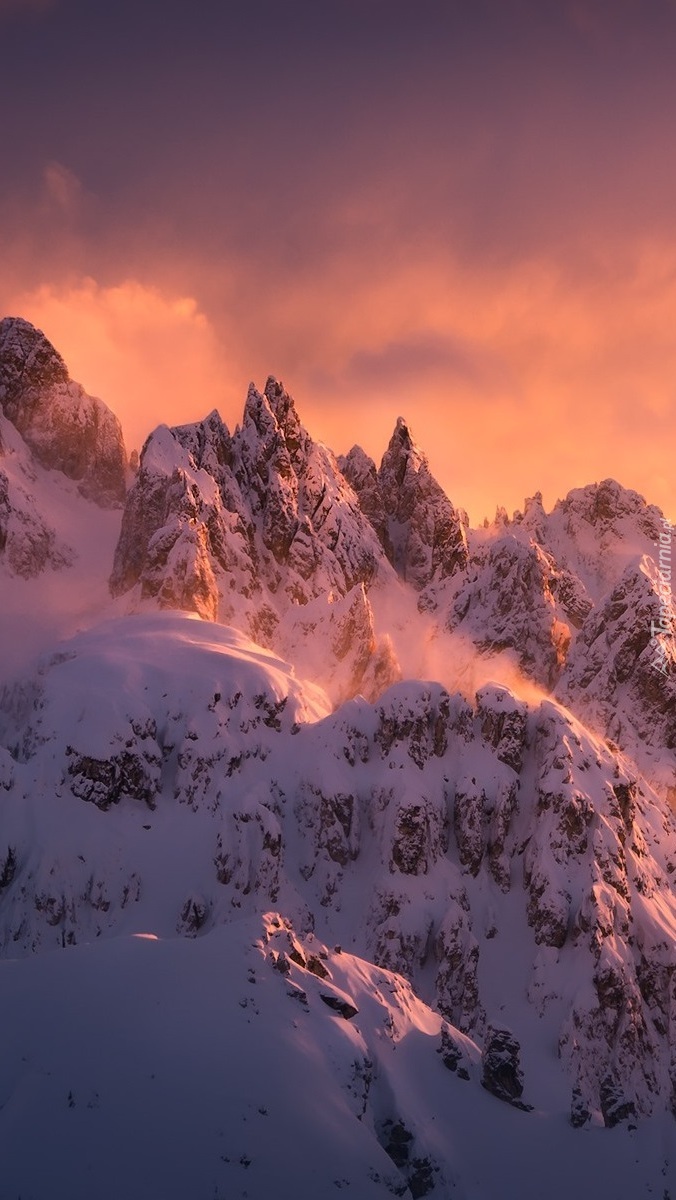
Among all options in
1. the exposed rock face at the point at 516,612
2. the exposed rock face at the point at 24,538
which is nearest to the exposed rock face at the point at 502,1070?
the exposed rock face at the point at 516,612

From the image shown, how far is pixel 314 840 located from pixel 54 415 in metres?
98.9

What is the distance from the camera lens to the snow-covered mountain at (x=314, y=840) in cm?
3114

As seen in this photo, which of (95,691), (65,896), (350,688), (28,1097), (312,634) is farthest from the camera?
(312,634)

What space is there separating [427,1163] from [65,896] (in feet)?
120

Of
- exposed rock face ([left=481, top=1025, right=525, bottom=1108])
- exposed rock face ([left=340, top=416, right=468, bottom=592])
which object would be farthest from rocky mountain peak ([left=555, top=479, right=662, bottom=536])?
exposed rock face ([left=481, top=1025, right=525, bottom=1108])

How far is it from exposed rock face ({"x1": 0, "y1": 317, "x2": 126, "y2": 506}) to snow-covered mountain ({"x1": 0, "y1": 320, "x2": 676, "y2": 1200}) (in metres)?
0.81

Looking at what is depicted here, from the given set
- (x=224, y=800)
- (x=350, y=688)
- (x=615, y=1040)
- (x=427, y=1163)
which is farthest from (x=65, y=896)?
(x=350, y=688)

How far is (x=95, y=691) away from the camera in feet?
249

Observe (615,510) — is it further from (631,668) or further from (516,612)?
(631,668)

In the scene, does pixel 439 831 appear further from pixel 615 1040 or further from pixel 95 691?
pixel 95 691

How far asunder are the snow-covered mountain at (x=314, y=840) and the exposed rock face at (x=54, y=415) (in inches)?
31.8

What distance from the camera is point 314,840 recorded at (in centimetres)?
7506

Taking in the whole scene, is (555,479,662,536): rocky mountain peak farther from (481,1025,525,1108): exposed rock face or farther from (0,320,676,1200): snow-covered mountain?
(481,1025,525,1108): exposed rock face

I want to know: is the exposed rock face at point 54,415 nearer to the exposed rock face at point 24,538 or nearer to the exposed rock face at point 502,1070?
the exposed rock face at point 24,538
